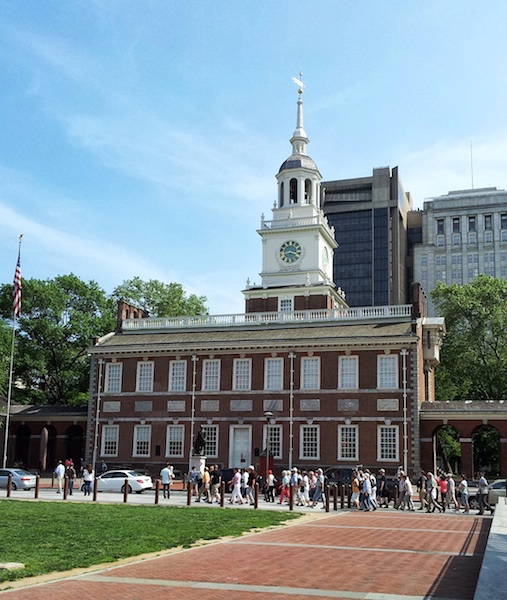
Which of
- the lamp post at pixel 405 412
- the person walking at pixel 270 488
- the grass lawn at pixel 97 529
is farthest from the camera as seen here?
the lamp post at pixel 405 412

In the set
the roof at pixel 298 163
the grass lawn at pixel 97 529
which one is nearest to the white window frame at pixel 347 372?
the roof at pixel 298 163

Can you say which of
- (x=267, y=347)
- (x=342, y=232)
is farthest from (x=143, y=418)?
(x=342, y=232)

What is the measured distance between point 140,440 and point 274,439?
9019 millimetres

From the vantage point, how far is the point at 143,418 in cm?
4900

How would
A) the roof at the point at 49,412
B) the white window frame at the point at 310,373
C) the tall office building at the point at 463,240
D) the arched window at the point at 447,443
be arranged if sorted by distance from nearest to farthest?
the white window frame at the point at 310,373 < the roof at the point at 49,412 < the arched window at the point at 447,443 < the tall office building at the point at 463,240

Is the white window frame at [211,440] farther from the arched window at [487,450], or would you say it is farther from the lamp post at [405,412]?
the arched window at [487,450]

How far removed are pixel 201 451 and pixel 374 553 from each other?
96.6 ft

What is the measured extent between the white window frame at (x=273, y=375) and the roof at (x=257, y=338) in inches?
37.1

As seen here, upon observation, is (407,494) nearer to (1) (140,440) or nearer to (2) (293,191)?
(1) (140,440)

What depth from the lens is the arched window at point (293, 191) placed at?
197 feet

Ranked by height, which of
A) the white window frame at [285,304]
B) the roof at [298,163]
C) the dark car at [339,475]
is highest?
the roof at [298,163]

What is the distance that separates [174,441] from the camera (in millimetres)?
47969

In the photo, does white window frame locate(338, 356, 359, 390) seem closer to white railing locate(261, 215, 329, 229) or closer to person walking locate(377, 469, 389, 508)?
person walking locate(377, 469, 389, 508)

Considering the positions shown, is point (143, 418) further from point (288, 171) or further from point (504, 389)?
point (504, 389)
